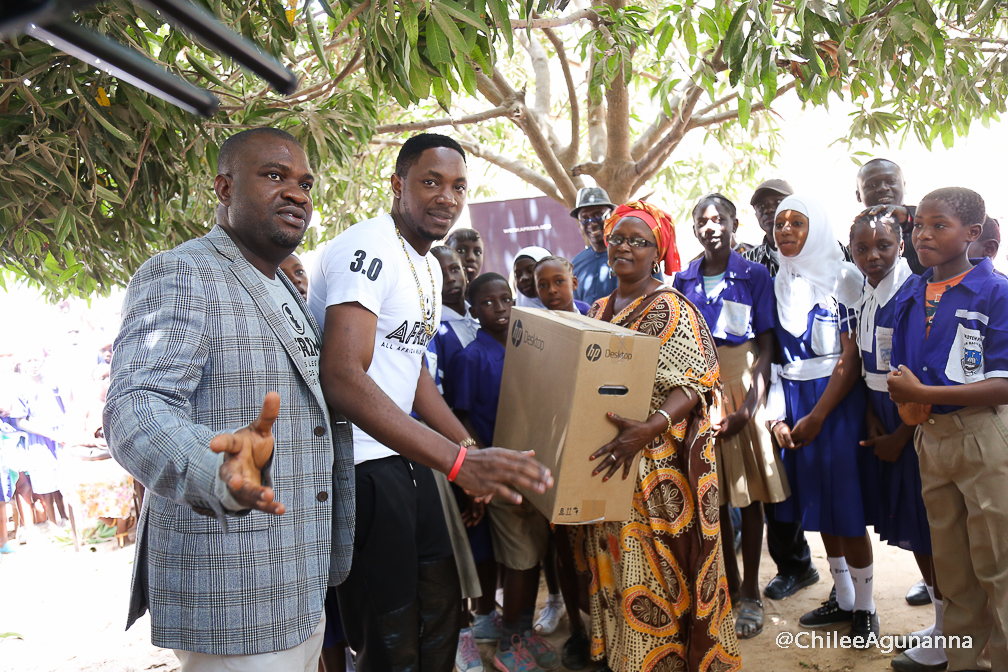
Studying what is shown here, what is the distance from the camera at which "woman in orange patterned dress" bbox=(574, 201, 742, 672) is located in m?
2.52

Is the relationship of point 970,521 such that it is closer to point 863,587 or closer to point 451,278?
point 863,587

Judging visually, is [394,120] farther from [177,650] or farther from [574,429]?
[177,650]

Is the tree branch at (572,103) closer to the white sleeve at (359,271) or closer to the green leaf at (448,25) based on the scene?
the green leaf at (448,25)

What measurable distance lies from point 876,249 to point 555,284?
1.47 m

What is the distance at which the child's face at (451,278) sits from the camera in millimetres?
3641

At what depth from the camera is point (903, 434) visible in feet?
9.58

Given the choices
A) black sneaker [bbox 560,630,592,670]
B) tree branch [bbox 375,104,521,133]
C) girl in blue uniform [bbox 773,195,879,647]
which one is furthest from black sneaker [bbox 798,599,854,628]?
tree branch [bbox 375,104,521,133]

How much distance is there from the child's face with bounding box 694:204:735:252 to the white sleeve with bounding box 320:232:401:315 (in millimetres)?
2145

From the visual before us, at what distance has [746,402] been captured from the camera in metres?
3.32

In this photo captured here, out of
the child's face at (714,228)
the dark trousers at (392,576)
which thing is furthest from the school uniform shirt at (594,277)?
the dark trousers at (392,576)

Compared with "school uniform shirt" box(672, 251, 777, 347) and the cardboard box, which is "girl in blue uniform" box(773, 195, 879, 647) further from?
the cardboard box

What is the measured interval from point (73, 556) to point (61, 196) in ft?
15.1

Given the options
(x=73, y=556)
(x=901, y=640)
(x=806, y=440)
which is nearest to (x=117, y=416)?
(x=806, y=440)

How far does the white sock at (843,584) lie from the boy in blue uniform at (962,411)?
2.08 ft
